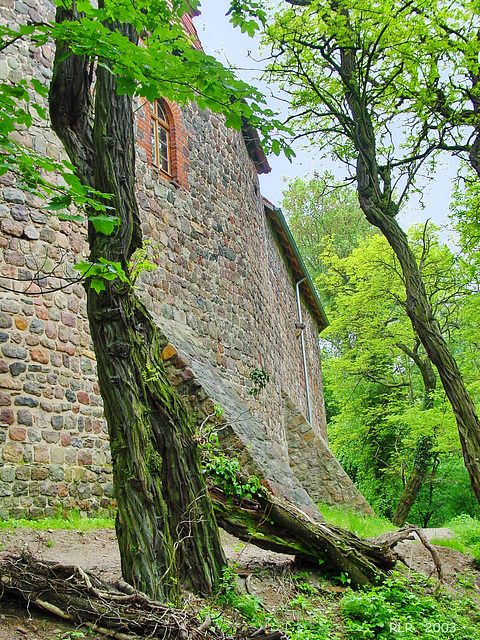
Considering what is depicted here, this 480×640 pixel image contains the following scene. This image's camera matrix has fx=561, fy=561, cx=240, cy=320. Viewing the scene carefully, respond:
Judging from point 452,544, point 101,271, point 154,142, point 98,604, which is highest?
point 154,142

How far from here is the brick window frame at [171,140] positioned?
8133 mm

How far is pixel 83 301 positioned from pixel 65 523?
8.10 ft

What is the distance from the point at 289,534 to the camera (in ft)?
15.4

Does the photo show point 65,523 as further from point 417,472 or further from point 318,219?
point 318,219

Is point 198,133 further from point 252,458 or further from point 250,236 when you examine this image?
point 252,458

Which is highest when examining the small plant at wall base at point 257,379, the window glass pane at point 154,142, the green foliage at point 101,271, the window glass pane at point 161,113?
the window glass pane at point 161,113

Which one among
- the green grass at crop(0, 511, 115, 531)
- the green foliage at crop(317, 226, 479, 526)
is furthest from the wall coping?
the green grass at crop(0, 511, 115, 531)

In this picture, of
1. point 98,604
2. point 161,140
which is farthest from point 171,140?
Answer: point 98,604

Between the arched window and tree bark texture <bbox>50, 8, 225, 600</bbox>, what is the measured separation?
443 cm

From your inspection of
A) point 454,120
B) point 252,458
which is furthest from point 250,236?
point 252,458

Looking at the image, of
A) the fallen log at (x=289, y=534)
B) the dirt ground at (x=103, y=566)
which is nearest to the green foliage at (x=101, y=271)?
the dirt ground at (x=103, y=566)

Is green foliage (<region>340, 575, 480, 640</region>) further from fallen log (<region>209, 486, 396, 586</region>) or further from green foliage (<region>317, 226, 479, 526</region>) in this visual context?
green foliage (<region>317, 226, 479, 526</region>)

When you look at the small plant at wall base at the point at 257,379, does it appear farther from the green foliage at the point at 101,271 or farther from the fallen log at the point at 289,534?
the green foliage at the point at 101,271

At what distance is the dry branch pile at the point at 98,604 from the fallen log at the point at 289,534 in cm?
159
